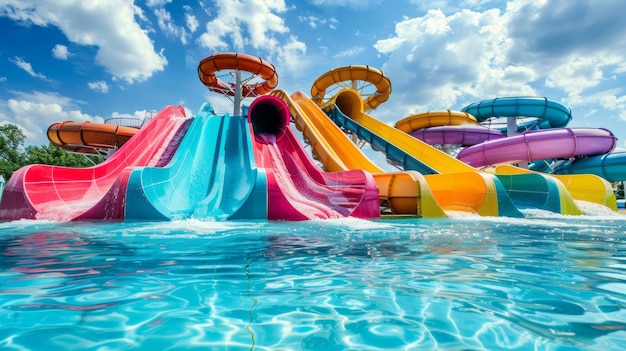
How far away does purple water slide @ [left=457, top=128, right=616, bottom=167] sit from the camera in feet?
36.2

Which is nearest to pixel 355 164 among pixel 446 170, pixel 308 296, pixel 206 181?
pixel 446 170

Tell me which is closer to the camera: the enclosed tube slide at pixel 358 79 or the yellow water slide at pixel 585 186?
the yellow water slide at pixel 585 186

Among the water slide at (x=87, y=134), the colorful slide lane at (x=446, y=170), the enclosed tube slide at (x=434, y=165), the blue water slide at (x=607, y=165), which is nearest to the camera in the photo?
the enclosed tube slide at (x=434, y=165)

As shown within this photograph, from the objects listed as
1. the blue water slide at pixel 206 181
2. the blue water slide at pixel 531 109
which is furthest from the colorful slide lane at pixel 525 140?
the blue water slide at pixel 206 181

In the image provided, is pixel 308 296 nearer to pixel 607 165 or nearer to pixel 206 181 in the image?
pixel 206 181

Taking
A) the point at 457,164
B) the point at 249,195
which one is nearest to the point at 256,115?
the point at 249,195

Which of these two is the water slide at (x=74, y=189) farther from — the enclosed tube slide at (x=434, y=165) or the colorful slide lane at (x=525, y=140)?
the colorful slide lane at (x=525, y=140)

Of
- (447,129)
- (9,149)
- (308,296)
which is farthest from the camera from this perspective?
(9,149)

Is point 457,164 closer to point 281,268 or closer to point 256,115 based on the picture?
point 256,115

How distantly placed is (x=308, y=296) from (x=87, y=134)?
47.9ft

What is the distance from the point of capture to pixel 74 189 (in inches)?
246

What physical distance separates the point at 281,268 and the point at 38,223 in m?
4.28

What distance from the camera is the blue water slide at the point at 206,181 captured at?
526 cm

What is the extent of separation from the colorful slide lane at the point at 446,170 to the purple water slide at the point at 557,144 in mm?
2903
